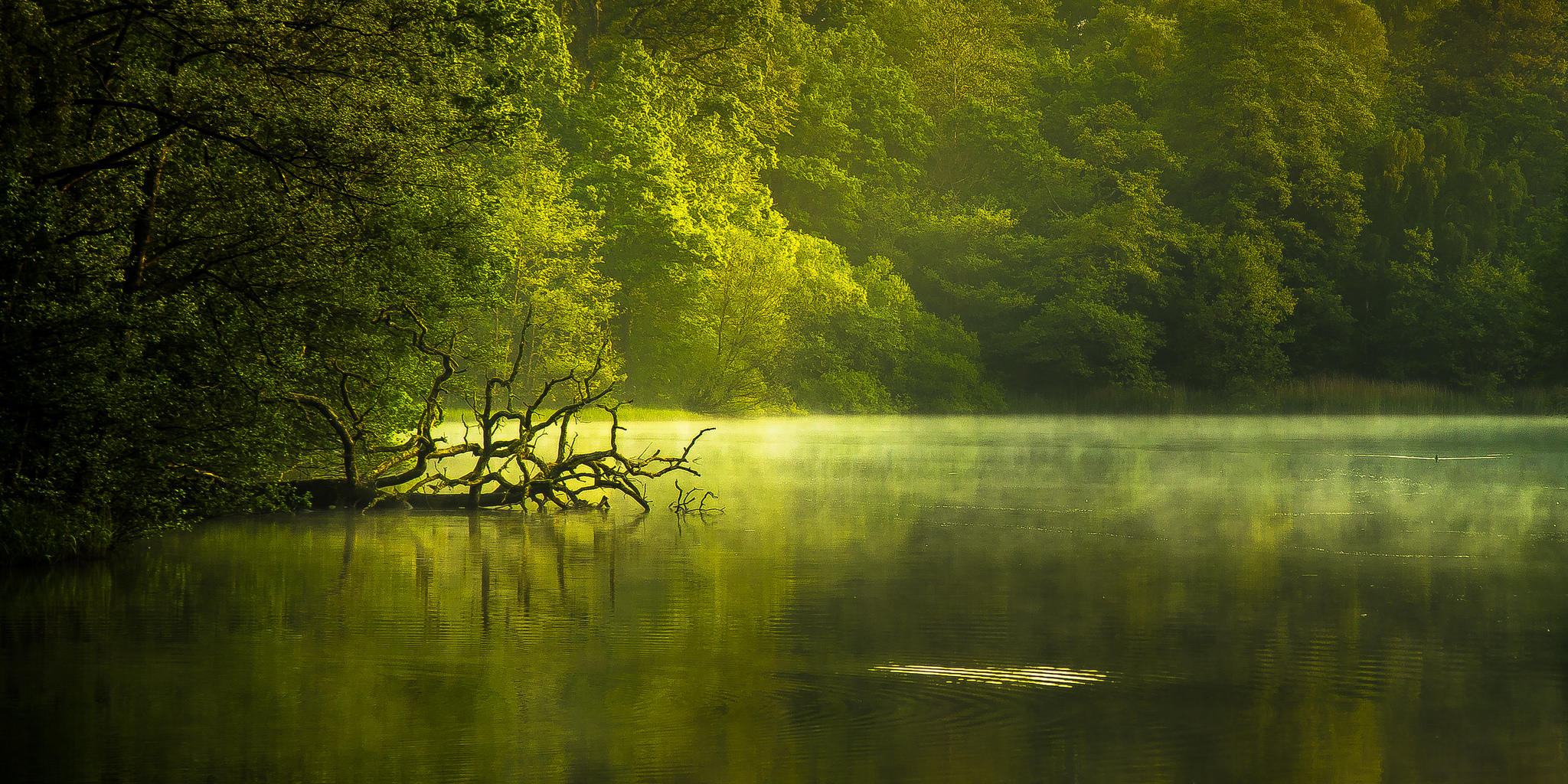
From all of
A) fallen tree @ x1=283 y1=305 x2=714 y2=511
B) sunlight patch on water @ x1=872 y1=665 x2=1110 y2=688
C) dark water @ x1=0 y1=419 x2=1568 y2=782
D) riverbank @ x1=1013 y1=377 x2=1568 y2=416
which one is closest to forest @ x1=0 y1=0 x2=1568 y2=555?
fallen tree @ x1=283 y1=305 x2=714 y2=511

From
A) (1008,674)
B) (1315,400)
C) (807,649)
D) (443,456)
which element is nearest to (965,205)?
(1315,400)

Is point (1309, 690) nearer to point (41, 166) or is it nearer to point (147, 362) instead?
point (147, 362)

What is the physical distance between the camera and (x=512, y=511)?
19.2 metres

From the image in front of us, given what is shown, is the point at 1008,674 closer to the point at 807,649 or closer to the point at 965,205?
the point at 807,649

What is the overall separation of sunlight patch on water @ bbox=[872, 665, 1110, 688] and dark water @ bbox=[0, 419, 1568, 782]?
28 mm

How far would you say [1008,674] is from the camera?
8188 millimetres

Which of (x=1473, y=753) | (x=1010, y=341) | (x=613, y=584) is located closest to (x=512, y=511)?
(x=613, y=584)

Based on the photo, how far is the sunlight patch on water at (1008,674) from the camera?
798 centimetres

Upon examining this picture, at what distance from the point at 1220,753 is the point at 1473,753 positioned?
107cm

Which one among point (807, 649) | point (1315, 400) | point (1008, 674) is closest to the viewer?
point (1008, 674)

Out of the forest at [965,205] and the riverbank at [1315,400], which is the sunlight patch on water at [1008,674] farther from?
the riverbank at [1315,400]

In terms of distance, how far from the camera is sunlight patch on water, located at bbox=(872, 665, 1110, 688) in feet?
26.2

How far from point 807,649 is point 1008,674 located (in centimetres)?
129

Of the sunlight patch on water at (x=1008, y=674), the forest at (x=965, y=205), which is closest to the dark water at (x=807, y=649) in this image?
the sunlight patch on water at (x=1008, y=674)
